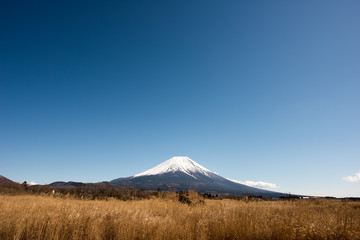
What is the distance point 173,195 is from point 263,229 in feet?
39.0

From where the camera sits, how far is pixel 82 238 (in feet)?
15.5

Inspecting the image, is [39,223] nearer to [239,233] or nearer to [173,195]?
[239,233]

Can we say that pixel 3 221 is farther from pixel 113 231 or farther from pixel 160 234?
pixel 160 234

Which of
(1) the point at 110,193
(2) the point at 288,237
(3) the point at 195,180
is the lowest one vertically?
(3) the point at 195,180

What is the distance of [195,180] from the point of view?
18438 centimetres

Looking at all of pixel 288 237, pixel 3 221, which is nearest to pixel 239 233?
pixel 288 237

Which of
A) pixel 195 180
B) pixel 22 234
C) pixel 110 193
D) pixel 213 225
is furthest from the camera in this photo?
pixel 195 180

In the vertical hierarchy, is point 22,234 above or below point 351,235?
below

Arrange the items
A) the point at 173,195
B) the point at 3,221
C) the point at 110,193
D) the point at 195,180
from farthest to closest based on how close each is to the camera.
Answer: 1. the point at 195,180
2. the point at 110,193
3. the point at 173,195
4. the point at 3,221

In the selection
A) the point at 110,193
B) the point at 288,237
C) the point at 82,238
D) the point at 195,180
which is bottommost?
the point at 195,180

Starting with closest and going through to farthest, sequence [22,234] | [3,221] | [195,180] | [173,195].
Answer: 1. [22,234]
2. [3,221]
3. [173,195]
4. [195,180]

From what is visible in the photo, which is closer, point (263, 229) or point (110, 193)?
point (263, 229)

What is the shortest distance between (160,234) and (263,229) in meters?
2.74

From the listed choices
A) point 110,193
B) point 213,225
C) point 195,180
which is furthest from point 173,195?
point 195,180
